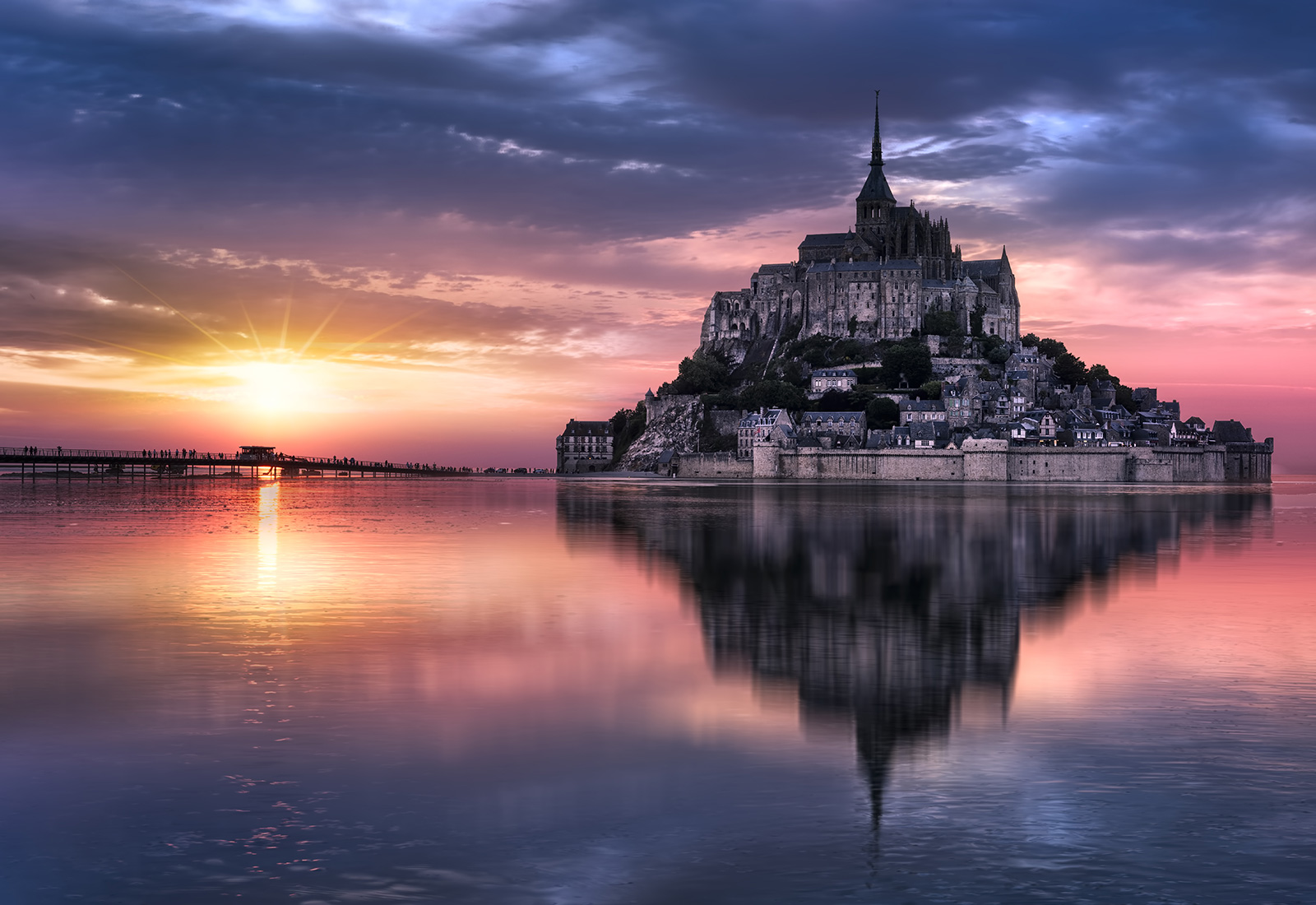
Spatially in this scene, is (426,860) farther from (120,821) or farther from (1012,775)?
(1012,775)

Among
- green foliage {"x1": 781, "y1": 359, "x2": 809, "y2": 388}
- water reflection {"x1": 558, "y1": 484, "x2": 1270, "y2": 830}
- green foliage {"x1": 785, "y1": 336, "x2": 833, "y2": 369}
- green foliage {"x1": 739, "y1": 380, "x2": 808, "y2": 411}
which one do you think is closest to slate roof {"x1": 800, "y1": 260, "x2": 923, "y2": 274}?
green foliage {"x1": 785, "y1": 336, "x2": 833, "y2": 369}

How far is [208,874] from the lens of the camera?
743cm

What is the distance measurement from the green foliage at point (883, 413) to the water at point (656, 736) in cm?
7918

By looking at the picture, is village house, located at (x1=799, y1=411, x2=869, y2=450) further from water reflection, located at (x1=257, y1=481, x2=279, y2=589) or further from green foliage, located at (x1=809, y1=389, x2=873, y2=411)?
water reflection, located at (x1=257, y1=481, x2=279, y2=589)

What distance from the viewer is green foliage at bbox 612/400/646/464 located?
437 ft

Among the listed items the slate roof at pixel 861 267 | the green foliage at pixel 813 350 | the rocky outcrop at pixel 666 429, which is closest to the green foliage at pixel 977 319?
the slate roof at pixel 861 267

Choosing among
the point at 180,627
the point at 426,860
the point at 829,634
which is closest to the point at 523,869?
the point at 426,860

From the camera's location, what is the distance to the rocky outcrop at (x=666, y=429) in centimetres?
11981

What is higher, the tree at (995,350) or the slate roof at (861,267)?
the slate roof at (861,267)

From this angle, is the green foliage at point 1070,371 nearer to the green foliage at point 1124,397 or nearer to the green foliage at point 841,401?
the green foliage at point 1124,397

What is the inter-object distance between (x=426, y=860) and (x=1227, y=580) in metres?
22.0

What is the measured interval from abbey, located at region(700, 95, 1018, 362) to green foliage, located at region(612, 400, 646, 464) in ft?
34.8

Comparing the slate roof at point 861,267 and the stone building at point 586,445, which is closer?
the slate roof at point 861,267

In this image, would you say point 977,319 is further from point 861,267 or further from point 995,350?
point 861,267
